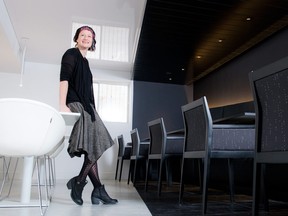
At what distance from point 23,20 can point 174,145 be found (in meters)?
A: 3.03

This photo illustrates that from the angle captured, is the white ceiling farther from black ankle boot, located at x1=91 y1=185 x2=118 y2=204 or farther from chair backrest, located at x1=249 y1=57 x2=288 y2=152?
chair backrest, located at x1=249 y1=57 x2=288 y2=152

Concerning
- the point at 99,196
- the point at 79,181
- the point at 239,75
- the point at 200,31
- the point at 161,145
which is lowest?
the point at 99,196

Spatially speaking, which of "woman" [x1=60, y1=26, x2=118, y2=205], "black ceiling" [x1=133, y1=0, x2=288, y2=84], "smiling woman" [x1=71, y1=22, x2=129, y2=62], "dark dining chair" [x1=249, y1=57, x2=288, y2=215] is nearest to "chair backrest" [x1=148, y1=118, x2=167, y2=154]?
"woman" [x1=60, y1=26, x2=118, y2=205]

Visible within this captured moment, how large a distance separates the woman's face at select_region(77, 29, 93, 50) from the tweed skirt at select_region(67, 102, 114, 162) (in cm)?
53

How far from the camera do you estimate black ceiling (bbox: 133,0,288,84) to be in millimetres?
3828

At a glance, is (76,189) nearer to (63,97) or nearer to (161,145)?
(63,97)

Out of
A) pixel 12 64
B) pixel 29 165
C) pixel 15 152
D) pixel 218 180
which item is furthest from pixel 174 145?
pixel 12 64

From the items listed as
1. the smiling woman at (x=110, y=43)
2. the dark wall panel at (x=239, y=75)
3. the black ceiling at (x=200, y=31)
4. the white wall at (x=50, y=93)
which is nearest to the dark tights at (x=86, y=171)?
the black ceiling at (x=200, y=31)

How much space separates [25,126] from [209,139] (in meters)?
1.24

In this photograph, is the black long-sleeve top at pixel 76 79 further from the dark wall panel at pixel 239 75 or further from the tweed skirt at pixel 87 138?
the dark wall panel at pixel 239 75

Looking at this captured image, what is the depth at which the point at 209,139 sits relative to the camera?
2.14 meters

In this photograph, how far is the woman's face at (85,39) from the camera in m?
2.67

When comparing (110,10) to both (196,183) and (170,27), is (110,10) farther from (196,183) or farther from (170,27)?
(196,183)

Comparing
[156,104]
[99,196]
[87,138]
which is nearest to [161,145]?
[99,196]
